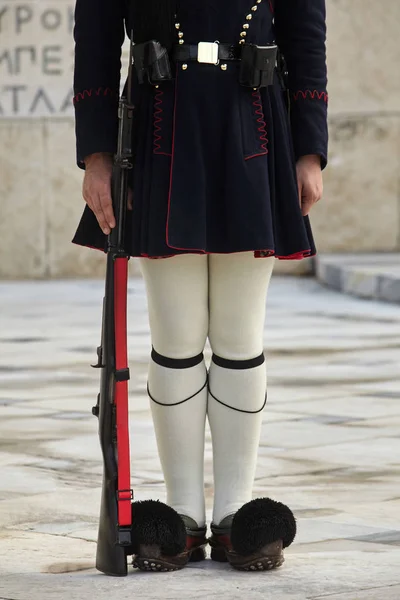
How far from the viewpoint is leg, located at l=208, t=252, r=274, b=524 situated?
10.1ft

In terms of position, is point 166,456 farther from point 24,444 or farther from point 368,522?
point 24,444

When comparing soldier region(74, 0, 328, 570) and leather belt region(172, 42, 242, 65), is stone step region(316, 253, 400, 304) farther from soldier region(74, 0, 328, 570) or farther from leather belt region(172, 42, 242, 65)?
leather belt region(172, 42, 242, 65)

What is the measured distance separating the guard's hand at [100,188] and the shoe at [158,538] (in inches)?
23.0

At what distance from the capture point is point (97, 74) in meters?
3.11

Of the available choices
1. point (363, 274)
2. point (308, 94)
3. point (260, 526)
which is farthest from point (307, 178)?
point (363, 274)

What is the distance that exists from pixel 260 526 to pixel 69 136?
9.77 metres

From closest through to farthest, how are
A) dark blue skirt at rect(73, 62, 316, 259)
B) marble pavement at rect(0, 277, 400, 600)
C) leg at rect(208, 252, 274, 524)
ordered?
marble pavement at rect(0, 277, 400, 600)
dark blue skirt at rect(73, 62, 316, 259)
leg at rect(208, 252, 274, 524)

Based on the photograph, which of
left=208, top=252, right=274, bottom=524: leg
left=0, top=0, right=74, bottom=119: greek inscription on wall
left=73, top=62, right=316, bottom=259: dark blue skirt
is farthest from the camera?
left=0, top=0, right=74, bottom=119: greek inscription on wall

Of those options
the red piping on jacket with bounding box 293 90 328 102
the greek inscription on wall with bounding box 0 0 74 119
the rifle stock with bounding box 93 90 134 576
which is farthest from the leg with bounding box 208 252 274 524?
the greek inscription on wall with bounding box 0 0 74 119

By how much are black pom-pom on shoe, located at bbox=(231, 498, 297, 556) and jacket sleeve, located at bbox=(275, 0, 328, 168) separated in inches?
29.7

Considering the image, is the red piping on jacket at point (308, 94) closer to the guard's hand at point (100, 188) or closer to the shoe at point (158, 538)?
the guard's hand at point (100, 188)

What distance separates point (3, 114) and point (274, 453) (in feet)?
27.9

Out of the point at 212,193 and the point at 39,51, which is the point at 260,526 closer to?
the point at 212,193

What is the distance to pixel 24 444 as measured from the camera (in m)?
4.66
